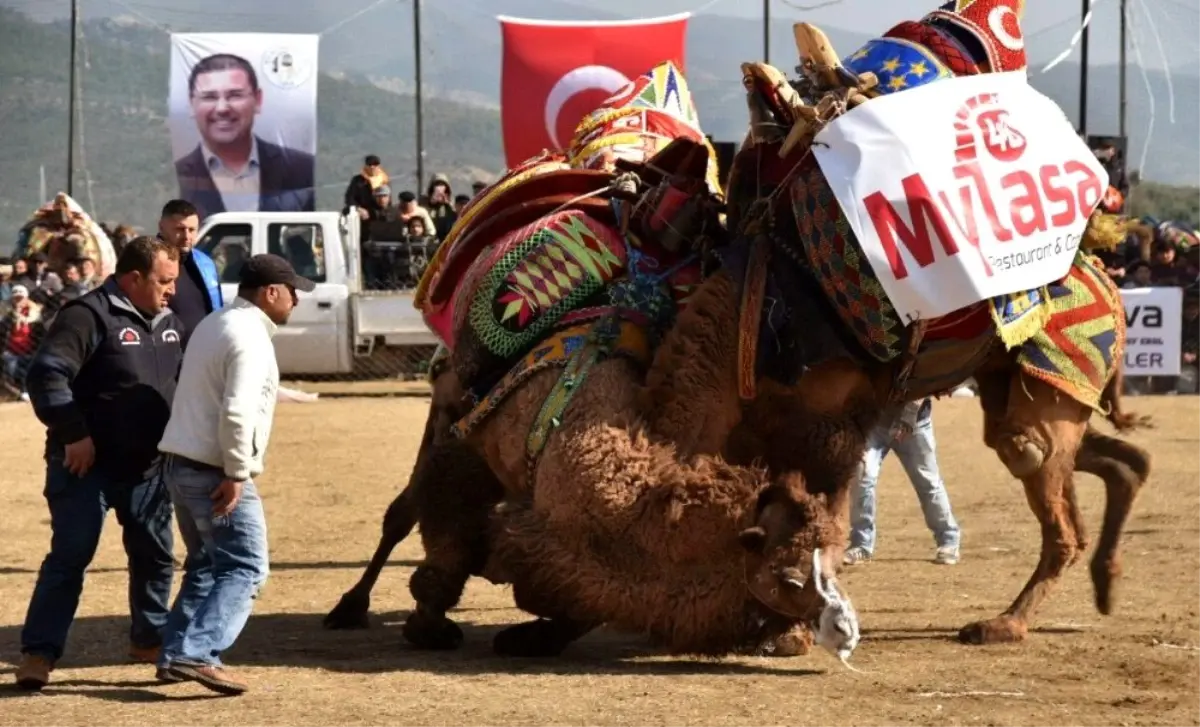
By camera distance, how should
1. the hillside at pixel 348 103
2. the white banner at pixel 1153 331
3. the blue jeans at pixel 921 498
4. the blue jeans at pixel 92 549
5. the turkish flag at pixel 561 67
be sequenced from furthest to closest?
the hillside at pixel 348 103, the turkish flag at pixel 561 67, the white banner at pixel 1153 331, the blue jeans at pixel 921 498, the blue jeans at pixel 92 549

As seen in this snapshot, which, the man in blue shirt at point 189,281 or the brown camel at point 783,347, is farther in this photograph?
the man in blue shirt at point 189,281

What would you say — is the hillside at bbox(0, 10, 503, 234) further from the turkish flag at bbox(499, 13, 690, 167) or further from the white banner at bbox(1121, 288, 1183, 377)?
the white banner at bbox(1121, 288, 1183, 377)

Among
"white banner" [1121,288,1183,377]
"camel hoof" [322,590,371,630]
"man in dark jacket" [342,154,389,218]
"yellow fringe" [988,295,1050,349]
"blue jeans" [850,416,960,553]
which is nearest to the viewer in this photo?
"yellow fringe" [988,295,1050,349]

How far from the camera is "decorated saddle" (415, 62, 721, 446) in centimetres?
720

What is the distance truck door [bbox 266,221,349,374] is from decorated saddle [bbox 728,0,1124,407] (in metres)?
13.9

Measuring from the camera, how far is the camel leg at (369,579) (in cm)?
830

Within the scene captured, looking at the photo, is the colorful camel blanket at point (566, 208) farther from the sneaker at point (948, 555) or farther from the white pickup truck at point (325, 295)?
the white pickup truck at point (325, 295)

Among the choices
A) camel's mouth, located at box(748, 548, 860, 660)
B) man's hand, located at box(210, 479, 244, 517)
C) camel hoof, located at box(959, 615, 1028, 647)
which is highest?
man's hand, located at box(210, 479, 244, 517)

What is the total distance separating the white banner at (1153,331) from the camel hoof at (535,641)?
13881 millimetres

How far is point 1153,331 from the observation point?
20.4 metres

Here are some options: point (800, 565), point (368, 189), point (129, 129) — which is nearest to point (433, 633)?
point (800, 565)

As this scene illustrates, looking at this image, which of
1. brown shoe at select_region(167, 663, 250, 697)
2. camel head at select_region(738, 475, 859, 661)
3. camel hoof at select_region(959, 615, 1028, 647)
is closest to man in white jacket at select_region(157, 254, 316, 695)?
brown shoe at select_region(167, 663, 250, 697)

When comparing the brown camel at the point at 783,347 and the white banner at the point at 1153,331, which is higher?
the brown camel at the point at 783,347

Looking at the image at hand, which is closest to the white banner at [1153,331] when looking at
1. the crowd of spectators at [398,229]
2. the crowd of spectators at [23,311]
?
the crowd of spectators at [398,229]
